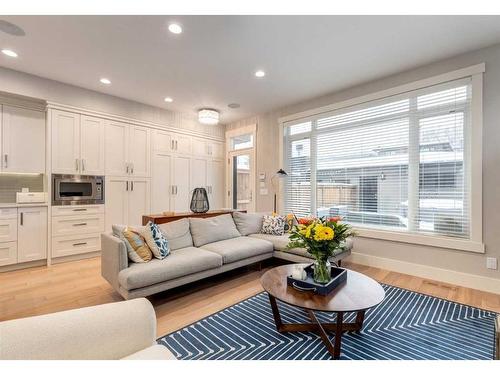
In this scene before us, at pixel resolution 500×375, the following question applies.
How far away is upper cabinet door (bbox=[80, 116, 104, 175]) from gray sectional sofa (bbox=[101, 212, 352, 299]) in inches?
79.2

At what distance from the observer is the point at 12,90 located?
3.43 meters

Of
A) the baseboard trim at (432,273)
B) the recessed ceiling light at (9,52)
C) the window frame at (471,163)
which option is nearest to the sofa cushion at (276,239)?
the baseboard trim at (432,273)

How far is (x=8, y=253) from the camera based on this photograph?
3459 mm

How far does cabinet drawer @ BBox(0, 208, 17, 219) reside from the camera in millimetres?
3385

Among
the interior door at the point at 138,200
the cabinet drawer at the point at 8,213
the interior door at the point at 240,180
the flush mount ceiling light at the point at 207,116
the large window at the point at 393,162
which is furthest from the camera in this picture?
the interior door at the point at 240,180

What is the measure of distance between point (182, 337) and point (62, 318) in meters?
1.19

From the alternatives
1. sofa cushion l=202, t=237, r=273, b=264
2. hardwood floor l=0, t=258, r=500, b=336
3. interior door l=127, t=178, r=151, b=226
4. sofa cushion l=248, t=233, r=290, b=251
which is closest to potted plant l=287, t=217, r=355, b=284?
hardwood floor l=0, t=258, r=500, b=336

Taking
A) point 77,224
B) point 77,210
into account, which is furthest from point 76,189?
point 77,224

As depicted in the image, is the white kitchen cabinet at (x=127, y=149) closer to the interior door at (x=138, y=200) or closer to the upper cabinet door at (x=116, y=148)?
the upper cabinet door at (x=116, y=148)

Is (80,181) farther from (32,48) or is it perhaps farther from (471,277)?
(471,277)

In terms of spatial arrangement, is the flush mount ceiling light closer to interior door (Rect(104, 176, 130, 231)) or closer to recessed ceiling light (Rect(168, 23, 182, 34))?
interior door (Rect(104, 176, 130, 231))

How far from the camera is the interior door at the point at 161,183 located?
16.0ft

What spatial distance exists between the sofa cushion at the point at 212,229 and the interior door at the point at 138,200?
1.86m

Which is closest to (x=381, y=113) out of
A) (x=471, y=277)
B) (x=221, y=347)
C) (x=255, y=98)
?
(x=255, y=98)
